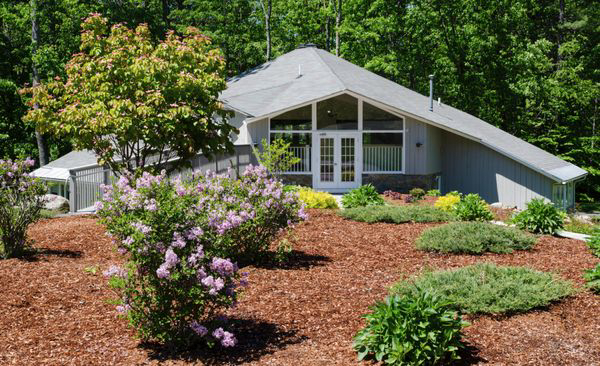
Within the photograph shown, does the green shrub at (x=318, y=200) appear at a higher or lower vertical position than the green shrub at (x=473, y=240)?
higher

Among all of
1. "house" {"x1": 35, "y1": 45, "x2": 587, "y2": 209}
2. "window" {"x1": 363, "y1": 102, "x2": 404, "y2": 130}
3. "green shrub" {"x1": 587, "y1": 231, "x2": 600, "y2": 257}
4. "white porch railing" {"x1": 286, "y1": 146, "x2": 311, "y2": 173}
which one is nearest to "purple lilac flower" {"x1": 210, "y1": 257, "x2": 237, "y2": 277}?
"green shrub" {"x1": 587, "y1": 231, "x2": 600, "y2": 257}

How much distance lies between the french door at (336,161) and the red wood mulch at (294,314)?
10897mm

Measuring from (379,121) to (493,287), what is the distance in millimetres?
14658

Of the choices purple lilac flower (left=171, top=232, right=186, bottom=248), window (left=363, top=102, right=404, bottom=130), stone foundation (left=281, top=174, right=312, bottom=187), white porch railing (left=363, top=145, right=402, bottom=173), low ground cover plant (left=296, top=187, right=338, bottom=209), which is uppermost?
window (left=363, top=102, right=404, bottom=130)

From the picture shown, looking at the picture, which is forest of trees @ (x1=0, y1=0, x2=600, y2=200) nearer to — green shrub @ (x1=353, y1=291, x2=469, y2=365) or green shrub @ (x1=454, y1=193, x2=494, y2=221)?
green shrub @ (x1=454, y1=193, x2=494, y2=221)

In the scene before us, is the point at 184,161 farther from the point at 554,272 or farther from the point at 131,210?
the point at 554,272

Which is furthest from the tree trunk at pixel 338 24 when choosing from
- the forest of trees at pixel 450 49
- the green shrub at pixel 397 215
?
the green shrub at pixel 397 215

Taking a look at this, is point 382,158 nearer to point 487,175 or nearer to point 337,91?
point 337,91

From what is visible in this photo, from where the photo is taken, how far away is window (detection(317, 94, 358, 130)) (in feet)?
70.4

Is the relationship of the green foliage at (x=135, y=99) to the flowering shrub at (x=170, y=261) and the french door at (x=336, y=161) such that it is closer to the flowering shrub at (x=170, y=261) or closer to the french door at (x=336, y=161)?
the flowering shrub at (x=170, y=261)

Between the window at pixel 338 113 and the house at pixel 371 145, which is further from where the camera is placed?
the window at pixel 338 113

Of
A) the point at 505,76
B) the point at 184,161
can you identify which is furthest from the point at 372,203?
the point at 505,76

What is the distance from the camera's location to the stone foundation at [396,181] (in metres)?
21.5

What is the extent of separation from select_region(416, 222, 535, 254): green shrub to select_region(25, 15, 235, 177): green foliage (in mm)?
3931
